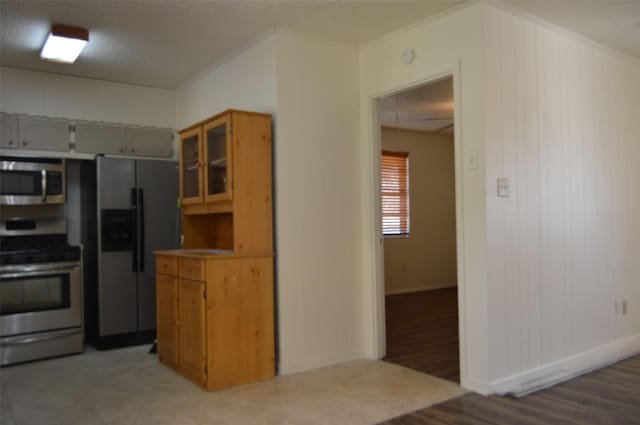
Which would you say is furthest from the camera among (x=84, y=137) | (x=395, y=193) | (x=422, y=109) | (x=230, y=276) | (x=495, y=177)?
(x=395, y=193)

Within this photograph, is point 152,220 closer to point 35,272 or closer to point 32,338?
point 35,272

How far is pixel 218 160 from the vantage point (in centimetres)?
389

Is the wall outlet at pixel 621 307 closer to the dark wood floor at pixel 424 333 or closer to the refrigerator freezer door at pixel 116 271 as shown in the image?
the dark wood floor at pixel 424 333

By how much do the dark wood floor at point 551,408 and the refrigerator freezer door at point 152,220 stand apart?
2.81 m

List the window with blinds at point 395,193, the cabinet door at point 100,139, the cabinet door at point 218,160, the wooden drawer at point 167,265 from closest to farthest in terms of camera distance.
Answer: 1. the cabinet door at point 218,160
2. the wooden drawer at point 167,265
3. the cabinet door at point 100,139
4. the window with blinds at point 395,193

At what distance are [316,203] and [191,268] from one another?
1055mm

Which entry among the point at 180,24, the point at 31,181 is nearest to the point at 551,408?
the point at 180,24

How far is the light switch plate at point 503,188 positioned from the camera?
342 centimetres

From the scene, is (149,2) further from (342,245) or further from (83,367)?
(83,367)

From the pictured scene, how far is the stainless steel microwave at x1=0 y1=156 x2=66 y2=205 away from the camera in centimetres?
456

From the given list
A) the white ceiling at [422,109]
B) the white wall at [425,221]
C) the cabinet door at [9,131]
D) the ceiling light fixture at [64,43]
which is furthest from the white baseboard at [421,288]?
the ceiling light fixture at [64,43]

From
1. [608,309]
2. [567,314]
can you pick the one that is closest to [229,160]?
[567,314]

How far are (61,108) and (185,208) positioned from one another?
1726 mm

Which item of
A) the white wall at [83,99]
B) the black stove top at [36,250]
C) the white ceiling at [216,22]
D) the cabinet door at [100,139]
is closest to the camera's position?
the white ceiling at [216,22]
